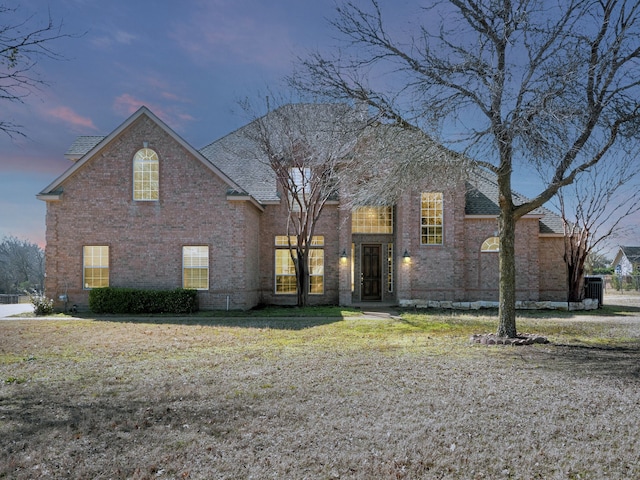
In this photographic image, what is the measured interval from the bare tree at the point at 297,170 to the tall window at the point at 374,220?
171 centimetres

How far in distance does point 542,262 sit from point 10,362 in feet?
66.6

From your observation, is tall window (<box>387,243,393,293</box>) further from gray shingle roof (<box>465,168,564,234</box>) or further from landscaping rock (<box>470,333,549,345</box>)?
landscaping rock (<box>470,333,549,345</box>)

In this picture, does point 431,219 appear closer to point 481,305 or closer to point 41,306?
point 481,305

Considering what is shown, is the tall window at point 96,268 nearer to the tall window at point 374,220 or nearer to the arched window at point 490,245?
the tall window at point 374,220

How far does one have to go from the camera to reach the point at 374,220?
20891mm

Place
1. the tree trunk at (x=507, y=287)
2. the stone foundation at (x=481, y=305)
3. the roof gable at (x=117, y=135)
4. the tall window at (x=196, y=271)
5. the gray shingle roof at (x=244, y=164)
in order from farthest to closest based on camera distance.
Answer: the gray shingle roof at (x=244, y=164) < the stone foundation at (x=481, y=305) < the tall window at (x=196, y=271) < the roof gable at (x=117, y=135) < the tree trunk at (x=507, y=287)

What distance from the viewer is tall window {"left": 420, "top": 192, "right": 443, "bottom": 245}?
19750mm

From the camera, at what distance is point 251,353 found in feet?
29.3

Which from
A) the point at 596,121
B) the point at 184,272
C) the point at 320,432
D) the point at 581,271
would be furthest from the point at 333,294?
the point at 320,432

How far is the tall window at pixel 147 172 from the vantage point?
1722cm

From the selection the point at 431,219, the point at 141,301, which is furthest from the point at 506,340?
the point at 141,301

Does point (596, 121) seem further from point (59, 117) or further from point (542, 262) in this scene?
point (59, 117)

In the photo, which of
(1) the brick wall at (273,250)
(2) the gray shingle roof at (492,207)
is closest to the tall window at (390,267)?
(1) the brick wall at (273,250)

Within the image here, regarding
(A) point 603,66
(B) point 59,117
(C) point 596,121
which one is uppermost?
(B) point 59,117
